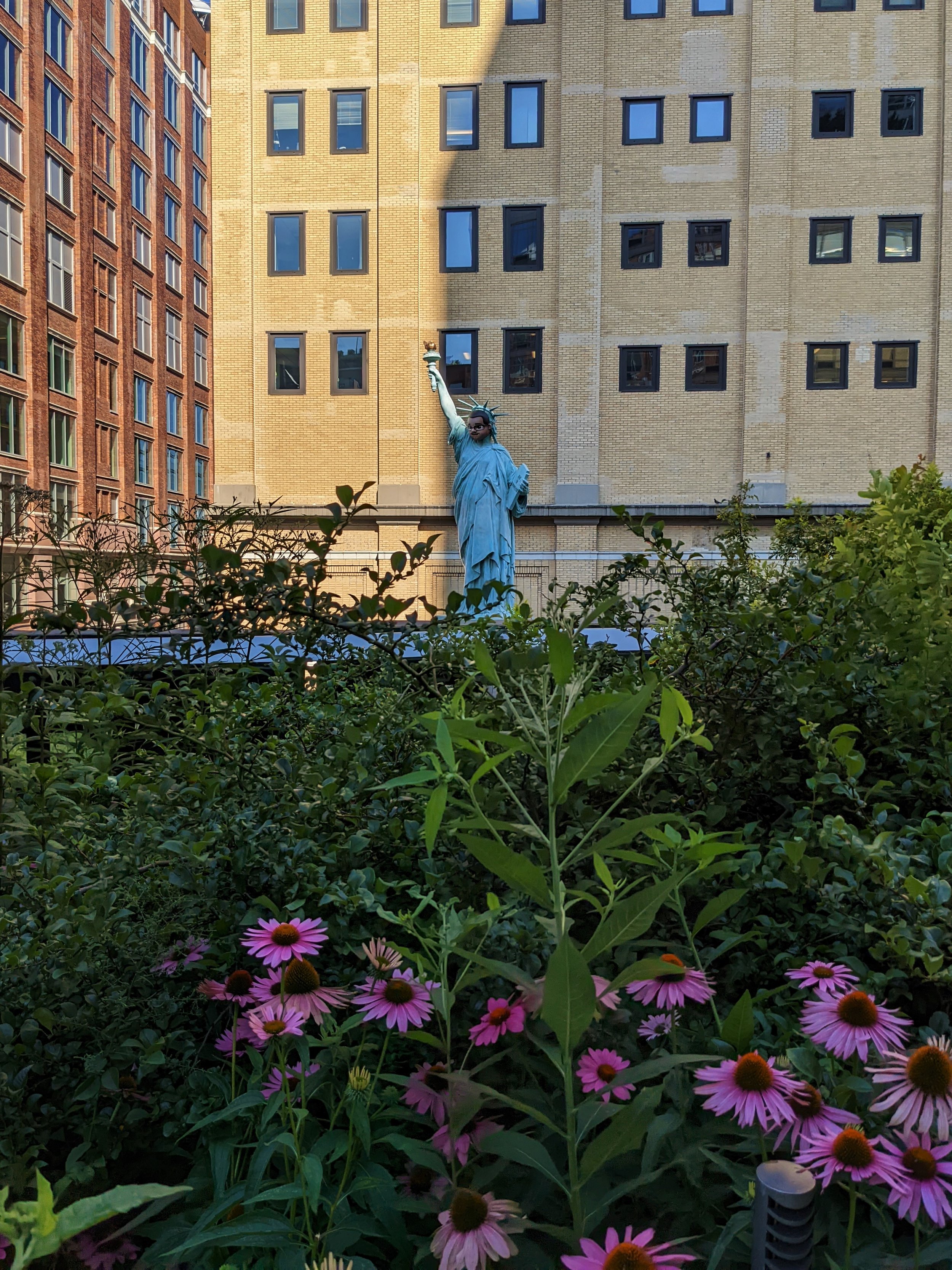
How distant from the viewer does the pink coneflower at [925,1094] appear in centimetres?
101

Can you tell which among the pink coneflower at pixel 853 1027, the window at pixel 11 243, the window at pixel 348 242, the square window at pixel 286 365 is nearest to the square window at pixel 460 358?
the window at pixel 348 242

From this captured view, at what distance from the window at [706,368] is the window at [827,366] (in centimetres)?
214

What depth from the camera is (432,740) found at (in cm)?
208

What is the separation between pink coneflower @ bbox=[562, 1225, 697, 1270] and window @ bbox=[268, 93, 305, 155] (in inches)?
1077

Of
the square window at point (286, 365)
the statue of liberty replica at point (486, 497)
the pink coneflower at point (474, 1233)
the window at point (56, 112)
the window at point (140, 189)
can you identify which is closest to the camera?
the pink coneflower at point (474, 1233)

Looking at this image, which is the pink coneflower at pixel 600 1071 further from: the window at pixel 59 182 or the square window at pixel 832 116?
the window at pixel 59 182

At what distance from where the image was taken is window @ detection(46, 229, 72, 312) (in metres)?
37.4

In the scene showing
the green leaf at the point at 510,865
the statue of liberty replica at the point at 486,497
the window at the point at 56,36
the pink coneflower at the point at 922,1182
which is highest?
the window at the point at 56,36

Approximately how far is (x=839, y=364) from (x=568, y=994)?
25722 mm

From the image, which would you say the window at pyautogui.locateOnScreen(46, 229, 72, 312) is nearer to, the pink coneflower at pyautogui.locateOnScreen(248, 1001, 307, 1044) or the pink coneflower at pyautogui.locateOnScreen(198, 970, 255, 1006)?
the pink coneflower at pyautogui.locateOnScreen(198, 970, 255, 1006)

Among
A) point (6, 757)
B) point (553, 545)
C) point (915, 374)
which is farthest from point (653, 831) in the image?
point (915, 374)

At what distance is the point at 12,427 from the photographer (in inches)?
1367

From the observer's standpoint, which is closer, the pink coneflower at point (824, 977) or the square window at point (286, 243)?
the pink coneflower at point (824, 977)

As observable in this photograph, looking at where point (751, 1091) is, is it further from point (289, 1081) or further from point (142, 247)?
point (142, 247)
